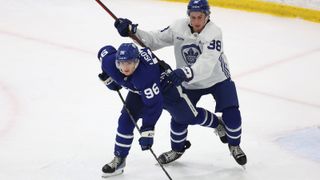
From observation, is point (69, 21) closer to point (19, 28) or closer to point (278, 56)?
point (19, 28)

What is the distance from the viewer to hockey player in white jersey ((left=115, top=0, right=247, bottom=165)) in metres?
3.11

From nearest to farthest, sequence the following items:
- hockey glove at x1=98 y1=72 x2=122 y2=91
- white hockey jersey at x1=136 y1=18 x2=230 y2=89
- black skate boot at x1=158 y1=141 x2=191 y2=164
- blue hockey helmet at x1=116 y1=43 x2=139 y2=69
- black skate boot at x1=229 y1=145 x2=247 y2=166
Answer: blue hockey helmet at x1=116 y1=43 x2=139 y2=69 < white hockey jersey at x1=136 y1=18 x2=230 y2=89 < hockey glove at x1=98 y1=72 x2=122 y2=91 < black skate boot at x1=229 y1=145 x2=247 y2=166 < black skate boot at x1=158 y1=141 x2=191 y2=164

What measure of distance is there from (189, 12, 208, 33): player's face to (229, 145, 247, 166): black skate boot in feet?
2.10

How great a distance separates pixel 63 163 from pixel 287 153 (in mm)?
1202

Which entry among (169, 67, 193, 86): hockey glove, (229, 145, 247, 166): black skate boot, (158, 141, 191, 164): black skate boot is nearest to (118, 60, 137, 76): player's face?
(169, 67, 193, 86): hockey glove

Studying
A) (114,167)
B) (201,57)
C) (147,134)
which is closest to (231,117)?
(201,57)

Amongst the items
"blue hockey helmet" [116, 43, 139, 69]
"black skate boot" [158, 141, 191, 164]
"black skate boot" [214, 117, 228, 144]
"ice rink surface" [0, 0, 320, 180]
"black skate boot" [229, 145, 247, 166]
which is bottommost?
"ice rink surface" [0, 0, 320, 180]

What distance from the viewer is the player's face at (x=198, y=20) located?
10.3 ft

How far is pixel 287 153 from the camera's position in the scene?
359 centimetres

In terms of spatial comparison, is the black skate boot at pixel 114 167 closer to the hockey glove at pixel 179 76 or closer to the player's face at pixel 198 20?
the hockey glove at pixel 179 76

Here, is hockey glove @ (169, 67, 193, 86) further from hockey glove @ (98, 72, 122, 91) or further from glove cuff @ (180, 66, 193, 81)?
hockey glove @ (98, 72, 122, 91)

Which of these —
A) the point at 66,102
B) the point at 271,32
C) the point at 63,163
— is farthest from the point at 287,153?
the point at 271,32

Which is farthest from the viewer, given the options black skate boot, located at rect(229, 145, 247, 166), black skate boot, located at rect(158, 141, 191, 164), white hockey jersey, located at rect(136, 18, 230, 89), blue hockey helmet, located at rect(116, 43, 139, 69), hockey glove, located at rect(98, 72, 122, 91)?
black skate boot, located at rect(158, 141, 191, 164)

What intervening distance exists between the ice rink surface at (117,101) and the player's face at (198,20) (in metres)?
0.74
